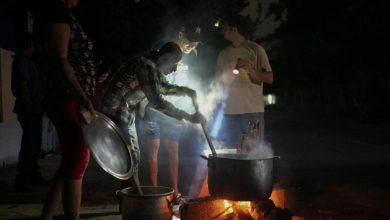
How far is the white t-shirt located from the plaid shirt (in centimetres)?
111

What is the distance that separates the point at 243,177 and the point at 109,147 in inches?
51.0

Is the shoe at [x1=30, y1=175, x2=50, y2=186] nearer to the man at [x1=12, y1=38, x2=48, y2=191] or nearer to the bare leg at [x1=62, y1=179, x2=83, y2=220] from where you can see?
the man at [x1=12, y1=38, x2=48, y2=191]

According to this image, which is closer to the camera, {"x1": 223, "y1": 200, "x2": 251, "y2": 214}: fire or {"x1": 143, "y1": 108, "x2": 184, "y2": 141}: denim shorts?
{"x1": 223, "y1": 200, "x2": 251, "y2": 214}: fire

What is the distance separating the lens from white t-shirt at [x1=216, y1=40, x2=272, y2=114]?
5.46 meters

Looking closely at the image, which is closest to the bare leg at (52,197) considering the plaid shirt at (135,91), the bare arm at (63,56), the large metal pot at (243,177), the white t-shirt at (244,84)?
the bare arm at (63,56)

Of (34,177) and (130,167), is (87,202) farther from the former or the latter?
(130,167)

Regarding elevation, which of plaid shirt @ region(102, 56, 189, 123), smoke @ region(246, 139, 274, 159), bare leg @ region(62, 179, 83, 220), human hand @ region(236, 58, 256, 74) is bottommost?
bare leg @ region(62, 179, 83, 220)

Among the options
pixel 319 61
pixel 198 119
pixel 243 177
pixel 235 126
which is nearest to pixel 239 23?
pixel 235 126

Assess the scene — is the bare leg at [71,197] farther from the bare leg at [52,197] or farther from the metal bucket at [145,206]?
Result: the metal bucket at [145,206]

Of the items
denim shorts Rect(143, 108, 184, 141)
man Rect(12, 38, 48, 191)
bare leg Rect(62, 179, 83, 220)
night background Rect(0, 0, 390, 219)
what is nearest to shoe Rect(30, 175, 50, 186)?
man Rect(12, 38, 48, 191)

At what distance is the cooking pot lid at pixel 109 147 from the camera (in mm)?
3674

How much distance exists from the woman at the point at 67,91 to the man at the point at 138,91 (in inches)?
29.7

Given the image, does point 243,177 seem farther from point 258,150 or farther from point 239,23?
point 239,23

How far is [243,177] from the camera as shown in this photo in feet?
13.7
